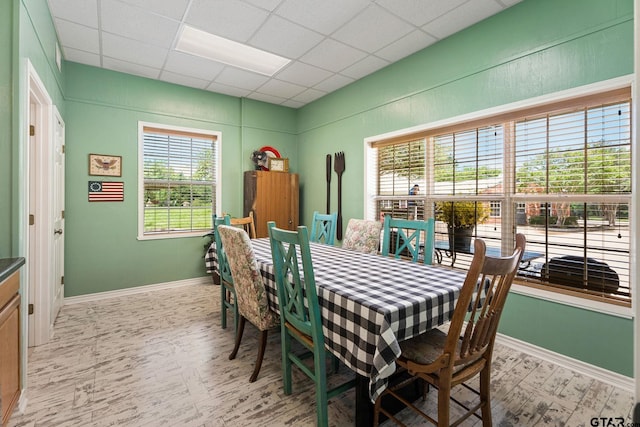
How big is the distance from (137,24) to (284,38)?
136 cm

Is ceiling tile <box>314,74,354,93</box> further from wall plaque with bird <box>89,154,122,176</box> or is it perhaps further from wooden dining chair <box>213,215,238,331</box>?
wall plaque with bird <box>89,154,122,176</box>

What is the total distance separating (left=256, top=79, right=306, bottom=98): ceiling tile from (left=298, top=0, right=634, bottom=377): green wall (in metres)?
1.11

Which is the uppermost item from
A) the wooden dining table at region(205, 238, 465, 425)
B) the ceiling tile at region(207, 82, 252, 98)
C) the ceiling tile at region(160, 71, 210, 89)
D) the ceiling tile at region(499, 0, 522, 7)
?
the ceiling tile at region(207, 82, 252, 98)

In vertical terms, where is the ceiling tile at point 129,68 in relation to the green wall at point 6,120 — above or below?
above

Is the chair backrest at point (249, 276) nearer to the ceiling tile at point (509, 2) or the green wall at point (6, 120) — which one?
the green wall at point (6, 120)

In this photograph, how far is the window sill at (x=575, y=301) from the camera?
2037 millimetres

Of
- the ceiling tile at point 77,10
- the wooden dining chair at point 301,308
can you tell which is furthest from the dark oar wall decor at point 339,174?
the ceiling tile at point 77,10

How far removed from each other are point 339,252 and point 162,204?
2904 mm

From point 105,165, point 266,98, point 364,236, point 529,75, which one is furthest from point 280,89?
point 529,75

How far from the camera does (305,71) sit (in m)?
3.79

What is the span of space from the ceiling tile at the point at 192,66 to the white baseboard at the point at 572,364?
4169 millimetres

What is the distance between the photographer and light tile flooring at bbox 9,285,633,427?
171cm

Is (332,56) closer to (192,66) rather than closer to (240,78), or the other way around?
(240,78)

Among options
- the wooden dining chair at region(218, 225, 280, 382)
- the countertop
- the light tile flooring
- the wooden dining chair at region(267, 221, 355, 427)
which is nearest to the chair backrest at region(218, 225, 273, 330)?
the wooden dining chair at region(218, 225, 280, 382)
